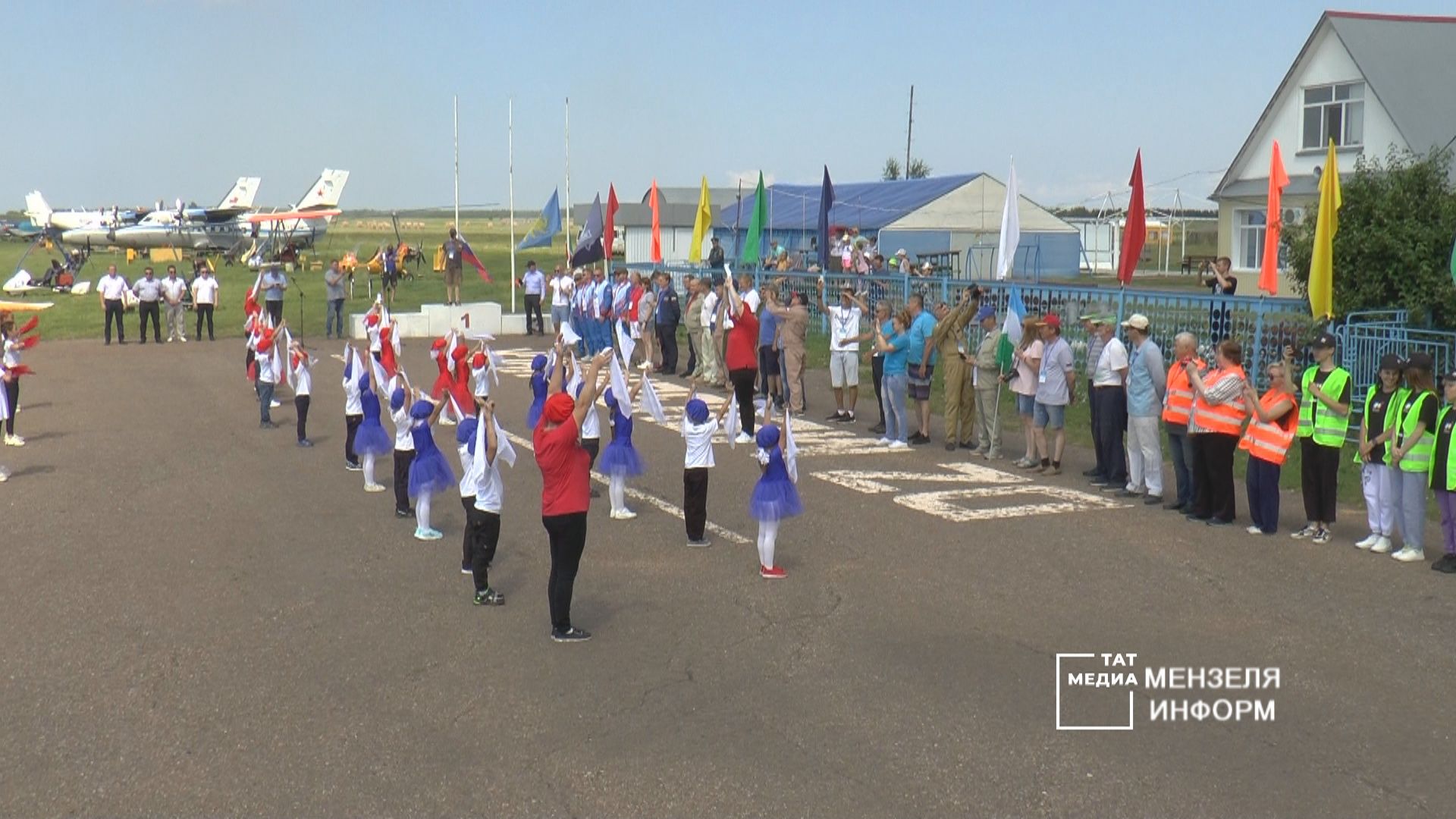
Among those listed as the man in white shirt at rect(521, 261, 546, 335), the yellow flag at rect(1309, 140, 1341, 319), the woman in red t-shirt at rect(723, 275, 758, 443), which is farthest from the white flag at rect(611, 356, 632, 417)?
the man in white shirt at rect(521, 261, 546, 335)

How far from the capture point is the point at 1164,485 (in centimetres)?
1401

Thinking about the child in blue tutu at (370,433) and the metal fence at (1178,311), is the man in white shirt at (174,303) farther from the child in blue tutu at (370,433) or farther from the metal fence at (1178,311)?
the child in blue tutu at (370,433)

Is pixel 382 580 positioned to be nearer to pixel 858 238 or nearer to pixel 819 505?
pixel 819 505

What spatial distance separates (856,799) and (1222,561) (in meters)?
5.59

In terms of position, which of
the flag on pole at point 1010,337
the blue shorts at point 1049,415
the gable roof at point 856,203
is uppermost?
the gable roof at point 856,203

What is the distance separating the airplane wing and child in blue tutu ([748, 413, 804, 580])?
205 feet

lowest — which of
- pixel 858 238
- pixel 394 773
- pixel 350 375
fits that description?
pixel 394 773

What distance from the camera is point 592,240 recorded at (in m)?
30.3

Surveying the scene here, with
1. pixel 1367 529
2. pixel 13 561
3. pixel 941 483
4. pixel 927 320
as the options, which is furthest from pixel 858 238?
pixel 13 561

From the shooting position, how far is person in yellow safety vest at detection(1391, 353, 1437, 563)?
34.8 feet

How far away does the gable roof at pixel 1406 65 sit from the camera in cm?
3219

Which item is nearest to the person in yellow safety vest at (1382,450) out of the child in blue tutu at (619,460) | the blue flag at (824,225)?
the child in blue tutu at (619,460)

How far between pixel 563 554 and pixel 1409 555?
681 centimetres

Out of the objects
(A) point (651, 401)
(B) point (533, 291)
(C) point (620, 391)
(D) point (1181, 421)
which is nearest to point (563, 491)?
(C) point (620, 391)
